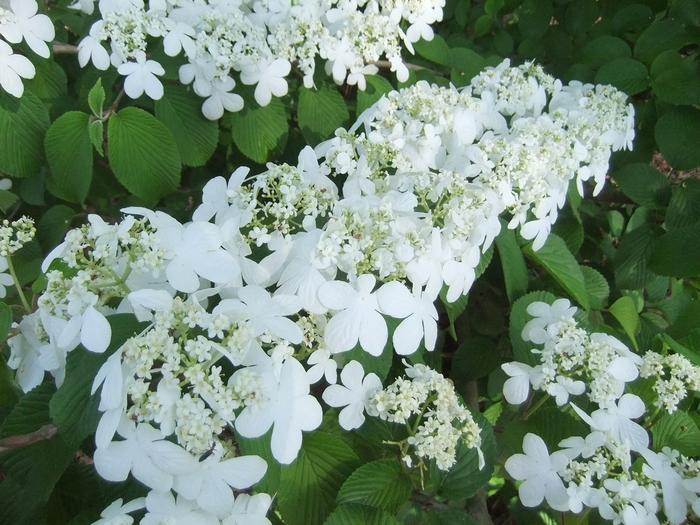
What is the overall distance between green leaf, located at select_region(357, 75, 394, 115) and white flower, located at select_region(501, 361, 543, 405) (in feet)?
1.62

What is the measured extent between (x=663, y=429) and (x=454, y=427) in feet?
1.09

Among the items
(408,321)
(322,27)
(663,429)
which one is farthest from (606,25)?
(408,321)

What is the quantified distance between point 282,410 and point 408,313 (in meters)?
0.17

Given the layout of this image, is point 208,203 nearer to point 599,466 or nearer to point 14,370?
point 14,370

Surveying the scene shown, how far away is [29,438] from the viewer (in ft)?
2.04

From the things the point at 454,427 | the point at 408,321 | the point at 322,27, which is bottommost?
the point at 454,427

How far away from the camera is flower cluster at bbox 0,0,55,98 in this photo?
0.78m

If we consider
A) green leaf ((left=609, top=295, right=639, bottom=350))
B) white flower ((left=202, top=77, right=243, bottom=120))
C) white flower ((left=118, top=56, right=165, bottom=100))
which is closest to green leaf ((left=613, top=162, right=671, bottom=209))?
green leaf ((left=609, top=295, right=639, bottom=350))

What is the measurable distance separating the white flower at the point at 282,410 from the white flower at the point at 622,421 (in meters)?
0.34

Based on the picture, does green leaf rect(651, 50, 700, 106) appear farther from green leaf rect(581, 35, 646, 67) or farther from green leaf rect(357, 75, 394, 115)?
green leaf rect(357, 75, 394, 115)

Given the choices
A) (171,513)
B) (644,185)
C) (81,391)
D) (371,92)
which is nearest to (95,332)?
(81,391)

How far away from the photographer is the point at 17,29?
31.0 inches

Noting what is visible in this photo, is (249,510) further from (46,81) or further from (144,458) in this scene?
(46,81)

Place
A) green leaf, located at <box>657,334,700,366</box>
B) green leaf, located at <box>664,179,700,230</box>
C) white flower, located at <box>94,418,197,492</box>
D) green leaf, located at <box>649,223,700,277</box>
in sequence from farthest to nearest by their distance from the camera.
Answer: green leaf, located at <box>664,179,700,230</box> → green leaf, located at <box>649,223,700,277</box> → green leaf, located at <box>657,334,700,366</box> → white flower, located at <box>94,418,197,492</box>
